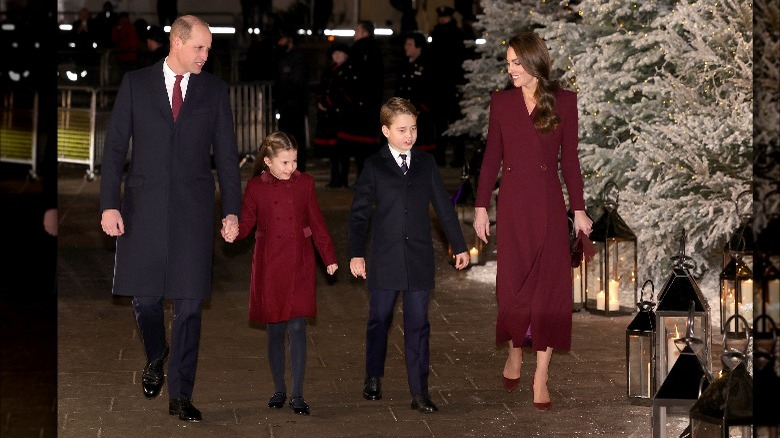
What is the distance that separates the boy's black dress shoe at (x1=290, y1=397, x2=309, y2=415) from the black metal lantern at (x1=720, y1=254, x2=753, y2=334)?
255cm

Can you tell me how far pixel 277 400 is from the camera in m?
7.70

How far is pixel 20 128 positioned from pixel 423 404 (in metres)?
4.58

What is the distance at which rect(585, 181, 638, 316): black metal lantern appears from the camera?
33.0ft

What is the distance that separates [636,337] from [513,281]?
759 millimetres

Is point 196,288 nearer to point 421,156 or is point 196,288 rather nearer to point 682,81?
point 421,156

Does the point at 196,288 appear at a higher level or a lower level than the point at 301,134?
lower

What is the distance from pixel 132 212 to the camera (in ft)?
24.8

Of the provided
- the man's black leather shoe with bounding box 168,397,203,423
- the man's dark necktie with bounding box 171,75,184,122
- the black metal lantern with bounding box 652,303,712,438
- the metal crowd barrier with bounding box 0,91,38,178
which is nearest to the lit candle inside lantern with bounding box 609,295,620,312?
the man's black leather shoe with bounding box 168,397,203,423

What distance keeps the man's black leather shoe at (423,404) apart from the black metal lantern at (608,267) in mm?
2395

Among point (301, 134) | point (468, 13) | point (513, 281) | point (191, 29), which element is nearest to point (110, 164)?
point (191, 29)

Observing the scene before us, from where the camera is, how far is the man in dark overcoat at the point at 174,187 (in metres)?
7.43

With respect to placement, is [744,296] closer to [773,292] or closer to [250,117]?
[773,292]

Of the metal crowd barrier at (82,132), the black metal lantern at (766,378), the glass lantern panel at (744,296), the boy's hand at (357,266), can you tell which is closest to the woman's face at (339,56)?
the metal crowd barrier at (82,132)

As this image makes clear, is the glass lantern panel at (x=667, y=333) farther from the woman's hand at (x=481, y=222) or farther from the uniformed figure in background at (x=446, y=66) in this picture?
the uniformed figure in background at (x=446, y=66)
